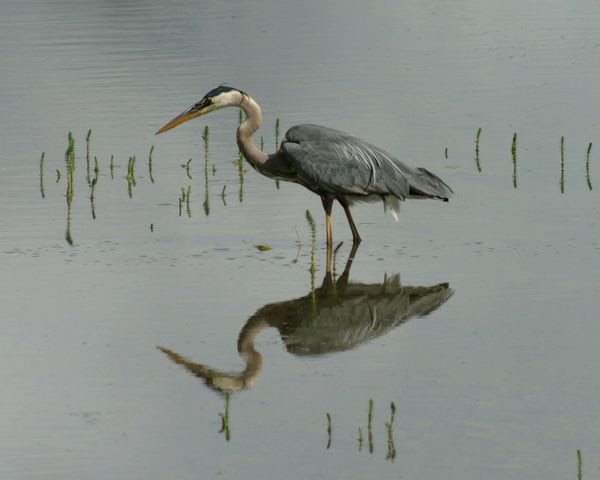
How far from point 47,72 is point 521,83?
6.63 metres

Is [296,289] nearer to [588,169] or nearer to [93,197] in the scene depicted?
[93,197]

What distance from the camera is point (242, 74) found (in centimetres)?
2000

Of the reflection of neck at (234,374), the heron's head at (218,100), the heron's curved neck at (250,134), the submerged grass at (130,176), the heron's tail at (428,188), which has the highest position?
the heron's head at (218,100)

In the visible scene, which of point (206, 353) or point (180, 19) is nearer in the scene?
point (206, 353)

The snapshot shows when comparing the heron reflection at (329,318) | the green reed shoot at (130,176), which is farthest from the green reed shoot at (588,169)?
the green reed shoot at (130,176)

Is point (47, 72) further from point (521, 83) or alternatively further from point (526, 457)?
point (526, 457)

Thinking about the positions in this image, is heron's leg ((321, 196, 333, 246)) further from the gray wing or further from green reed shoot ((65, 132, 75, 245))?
green reed shoot ((65, 132, 75, 245))

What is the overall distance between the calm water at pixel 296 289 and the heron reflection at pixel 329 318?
24mm

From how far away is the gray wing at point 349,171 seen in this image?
37.3 feet

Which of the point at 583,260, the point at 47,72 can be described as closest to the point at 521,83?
the point at 47,72

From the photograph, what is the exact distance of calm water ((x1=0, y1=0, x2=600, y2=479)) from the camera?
719 centimetres

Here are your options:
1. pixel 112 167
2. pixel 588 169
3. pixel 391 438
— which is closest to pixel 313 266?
pixel 391 438

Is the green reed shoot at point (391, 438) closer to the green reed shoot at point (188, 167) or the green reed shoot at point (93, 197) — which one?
the green reed shoot at point (93, 197)

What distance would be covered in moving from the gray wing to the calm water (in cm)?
41
